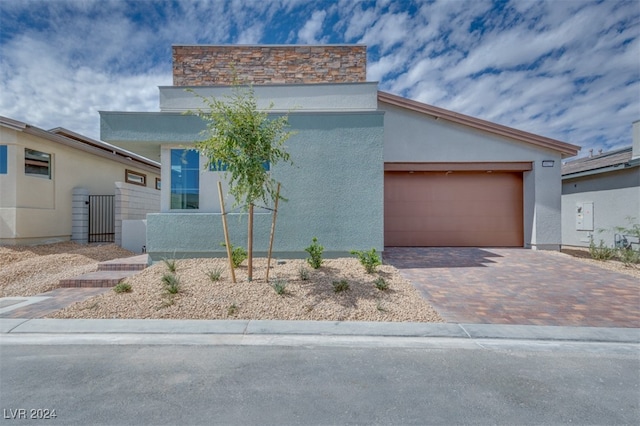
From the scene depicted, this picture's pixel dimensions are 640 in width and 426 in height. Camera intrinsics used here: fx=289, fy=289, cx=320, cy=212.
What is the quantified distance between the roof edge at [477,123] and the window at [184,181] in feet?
21.9

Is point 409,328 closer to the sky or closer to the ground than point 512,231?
closer to the ground

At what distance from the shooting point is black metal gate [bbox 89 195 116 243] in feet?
38.8

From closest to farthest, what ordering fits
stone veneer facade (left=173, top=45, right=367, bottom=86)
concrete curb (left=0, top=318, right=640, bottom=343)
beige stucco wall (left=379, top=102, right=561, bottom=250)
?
concrete curb (left=0, top=318, right=640, bottom=343) < beige stucco wall (left=379, top=102, right=561, bottom=250) < stone veneer facade (left=173, top=45, right=367, bottom=86)

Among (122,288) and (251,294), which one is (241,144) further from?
(122,288)

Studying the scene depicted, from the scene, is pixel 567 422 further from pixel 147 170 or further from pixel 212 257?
pixel 147 170

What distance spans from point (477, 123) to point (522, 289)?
6.28m

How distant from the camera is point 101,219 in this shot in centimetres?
1199

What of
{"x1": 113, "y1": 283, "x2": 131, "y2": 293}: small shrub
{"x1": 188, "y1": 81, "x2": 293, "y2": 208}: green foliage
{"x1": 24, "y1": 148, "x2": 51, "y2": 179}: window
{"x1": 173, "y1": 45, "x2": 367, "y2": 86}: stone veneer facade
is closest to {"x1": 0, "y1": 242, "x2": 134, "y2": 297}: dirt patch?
{"x1": 113, "y1": 283, "x2": 131, "y2": 293}: small shrub

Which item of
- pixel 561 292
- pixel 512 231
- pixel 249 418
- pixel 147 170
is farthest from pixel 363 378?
pixel 147 170

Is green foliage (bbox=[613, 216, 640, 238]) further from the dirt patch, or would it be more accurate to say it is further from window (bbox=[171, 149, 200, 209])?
the dirt patch

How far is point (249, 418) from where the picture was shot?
100 inches

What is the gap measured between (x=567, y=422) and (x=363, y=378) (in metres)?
1.80

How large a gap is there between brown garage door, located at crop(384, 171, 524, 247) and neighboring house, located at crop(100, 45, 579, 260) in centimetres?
4

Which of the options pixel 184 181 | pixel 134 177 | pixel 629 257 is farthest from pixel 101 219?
pixel 629 257
